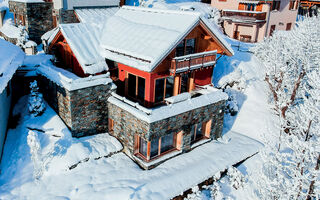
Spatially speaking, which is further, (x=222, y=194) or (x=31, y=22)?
(x=31, y=22)

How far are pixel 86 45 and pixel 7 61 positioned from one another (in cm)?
509

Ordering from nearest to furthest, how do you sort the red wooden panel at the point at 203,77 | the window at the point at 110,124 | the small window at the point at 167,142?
the small window at the point at 167,142 → the window at the point at 110,124 → the red wooden panel at the point at 203,77

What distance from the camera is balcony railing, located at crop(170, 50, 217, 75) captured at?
1727cm

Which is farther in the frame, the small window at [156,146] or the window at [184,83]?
the window at [184,83]

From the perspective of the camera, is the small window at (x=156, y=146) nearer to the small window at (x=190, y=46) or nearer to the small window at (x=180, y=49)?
the small window at (x=180, y=49)

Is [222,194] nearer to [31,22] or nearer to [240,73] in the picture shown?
[240,73]

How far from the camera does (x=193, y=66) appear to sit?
18.4 metres

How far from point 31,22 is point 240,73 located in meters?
23.4

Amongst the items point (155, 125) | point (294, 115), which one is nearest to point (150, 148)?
point (155, 125)

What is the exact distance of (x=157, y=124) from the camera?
52.7 ft

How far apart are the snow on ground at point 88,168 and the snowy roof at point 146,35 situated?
19.2 feet

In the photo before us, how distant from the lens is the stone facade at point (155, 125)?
1623 centimetres

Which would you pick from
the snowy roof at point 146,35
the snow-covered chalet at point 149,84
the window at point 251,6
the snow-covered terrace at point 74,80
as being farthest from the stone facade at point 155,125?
the window at point 251,6

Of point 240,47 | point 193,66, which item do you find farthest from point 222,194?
point 240,47
